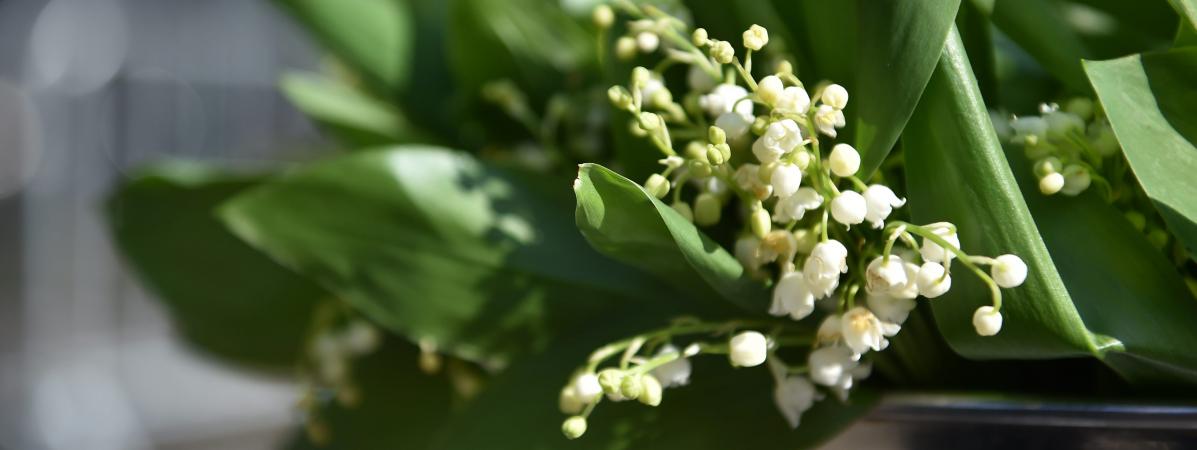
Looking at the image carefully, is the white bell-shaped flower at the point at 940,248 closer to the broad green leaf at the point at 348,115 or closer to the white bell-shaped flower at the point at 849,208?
the white bell-shaped flower at the point at 849,208

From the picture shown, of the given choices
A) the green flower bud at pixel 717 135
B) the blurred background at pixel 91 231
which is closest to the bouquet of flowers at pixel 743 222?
the green flower bud at pixel 717 135

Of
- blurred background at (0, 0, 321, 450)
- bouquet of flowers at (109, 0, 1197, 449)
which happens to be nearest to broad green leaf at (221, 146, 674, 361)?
bouquet of flowers at (109, 0, 1197, 449)

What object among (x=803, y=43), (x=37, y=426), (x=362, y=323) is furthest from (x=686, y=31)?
(x=37, y=426)

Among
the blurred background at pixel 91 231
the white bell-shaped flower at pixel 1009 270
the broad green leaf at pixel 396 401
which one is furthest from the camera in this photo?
the blurred background at pixel 91 231

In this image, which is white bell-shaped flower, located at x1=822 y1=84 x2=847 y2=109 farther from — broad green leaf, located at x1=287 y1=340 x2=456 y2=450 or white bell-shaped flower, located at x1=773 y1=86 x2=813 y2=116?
broad green leaf, located at x1=287 y1=340 x2=456 y2=450

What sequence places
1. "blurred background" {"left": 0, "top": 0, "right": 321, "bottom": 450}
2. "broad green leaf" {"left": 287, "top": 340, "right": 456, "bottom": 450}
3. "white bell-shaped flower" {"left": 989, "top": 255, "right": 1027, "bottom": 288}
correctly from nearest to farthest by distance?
1. "white bell-shaped flower" {"left": 989, "top": 255, "right": 1027, "bottom": 288}
2. "broad green leaf" {"left": 287, "top": 340, "right": 456, "bottom": 450}
3. "blurred background" {"left": 0, "top": 0, "right": 321, "bottom": 450}

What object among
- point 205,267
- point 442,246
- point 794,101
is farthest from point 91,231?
point 794,101

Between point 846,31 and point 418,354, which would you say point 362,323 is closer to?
point 418,354

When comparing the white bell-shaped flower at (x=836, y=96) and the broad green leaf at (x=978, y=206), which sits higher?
the white bell-shaped flower at (x=836, y=96)

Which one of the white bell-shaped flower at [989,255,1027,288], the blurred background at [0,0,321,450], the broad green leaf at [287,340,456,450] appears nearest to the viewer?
the white bell-shaped flower at [989,255,1027,288]
